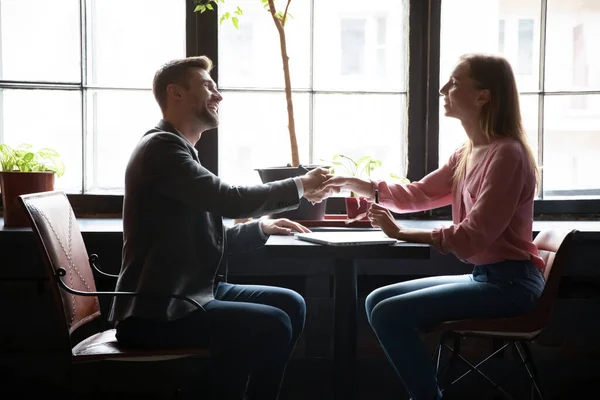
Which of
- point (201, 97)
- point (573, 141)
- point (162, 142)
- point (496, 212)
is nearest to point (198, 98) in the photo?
point (201, 97)

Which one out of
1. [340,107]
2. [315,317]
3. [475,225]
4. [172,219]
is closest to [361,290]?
[315,317]

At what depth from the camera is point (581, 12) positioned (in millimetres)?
3326

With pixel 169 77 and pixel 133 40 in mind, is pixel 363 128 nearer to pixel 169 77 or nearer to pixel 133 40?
pixel 133 40

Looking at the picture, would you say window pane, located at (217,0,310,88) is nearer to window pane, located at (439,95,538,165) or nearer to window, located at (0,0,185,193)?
window, located at (0,0,185,193)

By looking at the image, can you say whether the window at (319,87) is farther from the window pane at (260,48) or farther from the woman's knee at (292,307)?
the woman's knee at (292,307)

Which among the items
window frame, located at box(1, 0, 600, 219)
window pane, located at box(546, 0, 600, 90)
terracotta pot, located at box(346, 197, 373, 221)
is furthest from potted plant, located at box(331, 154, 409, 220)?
window pane, located at box(546, 0, 600, 90)

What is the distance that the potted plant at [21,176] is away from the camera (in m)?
2.84

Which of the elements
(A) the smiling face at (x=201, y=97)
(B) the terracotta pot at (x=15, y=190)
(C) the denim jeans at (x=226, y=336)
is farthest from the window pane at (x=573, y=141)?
(B) the terracotta pot at (x=15, y=190)

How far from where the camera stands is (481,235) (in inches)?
84.3

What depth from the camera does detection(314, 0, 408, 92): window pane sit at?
3.29 m

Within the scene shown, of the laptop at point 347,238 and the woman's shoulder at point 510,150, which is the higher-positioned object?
the woman's shoulder at point 510,150

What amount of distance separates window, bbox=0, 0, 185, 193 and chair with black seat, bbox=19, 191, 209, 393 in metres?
1.07

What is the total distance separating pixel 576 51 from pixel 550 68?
0.52 ft

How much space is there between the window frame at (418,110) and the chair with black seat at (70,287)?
3.43ft
